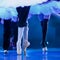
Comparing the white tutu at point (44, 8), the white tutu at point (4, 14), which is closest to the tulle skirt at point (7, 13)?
the white tutu at point (4, 14)

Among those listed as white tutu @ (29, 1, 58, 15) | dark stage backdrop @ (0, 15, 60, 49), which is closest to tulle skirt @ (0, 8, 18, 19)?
white tutu @ (29, 1, 58, 15)

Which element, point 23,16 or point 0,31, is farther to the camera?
point 0,31

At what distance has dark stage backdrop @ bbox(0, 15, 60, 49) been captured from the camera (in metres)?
4.43

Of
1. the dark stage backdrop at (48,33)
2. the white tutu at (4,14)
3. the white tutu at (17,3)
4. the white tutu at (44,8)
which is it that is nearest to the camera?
the white tutu at (17,3)

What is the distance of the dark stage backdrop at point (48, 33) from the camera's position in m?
4.43

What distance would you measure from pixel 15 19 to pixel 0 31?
0.42m

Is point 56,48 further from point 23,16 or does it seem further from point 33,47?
point 23,16

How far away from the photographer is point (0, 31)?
4430mm

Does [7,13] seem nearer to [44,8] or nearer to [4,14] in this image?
[4,14]

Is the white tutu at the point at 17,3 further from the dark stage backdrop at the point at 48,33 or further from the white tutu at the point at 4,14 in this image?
the dark stage backdrop at the point at 48,33

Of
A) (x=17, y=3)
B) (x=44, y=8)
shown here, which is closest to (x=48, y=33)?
(x=44, y=8)

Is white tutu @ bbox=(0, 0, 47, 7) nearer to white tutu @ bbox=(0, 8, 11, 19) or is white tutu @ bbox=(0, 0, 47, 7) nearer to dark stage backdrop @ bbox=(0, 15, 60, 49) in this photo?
white tutu @ bbox=(0, 8, 11, 19)

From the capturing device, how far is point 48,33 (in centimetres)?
446

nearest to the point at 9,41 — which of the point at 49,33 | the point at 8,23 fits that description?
the point at 8,23
